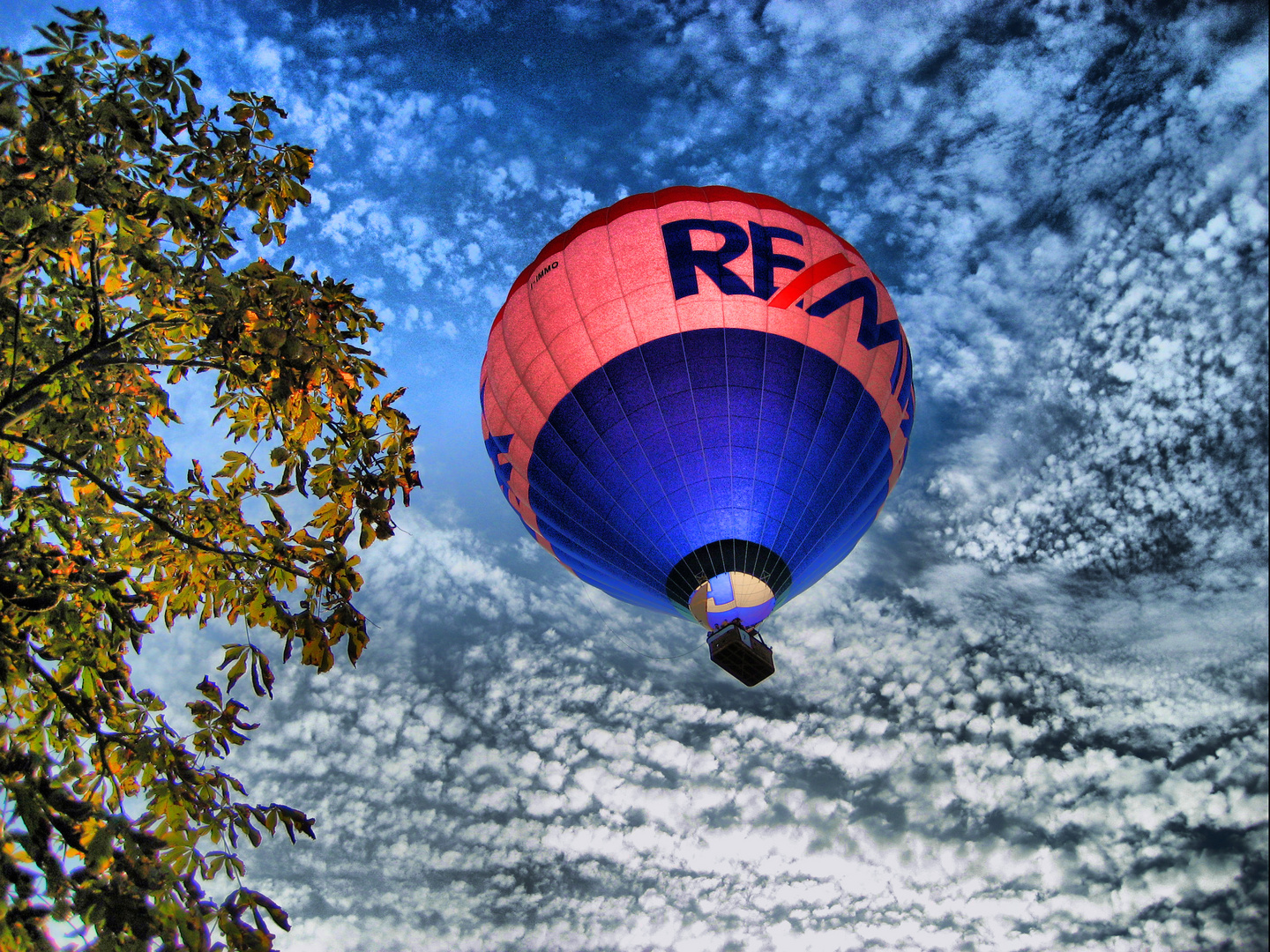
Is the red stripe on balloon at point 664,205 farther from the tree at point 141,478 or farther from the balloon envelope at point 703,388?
the tree at point 141,478

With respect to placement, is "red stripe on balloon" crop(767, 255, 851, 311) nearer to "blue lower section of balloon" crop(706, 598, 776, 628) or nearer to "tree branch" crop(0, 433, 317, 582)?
"blue lower section of balloon" crop(706, 598, 776, 628)

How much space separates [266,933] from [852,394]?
524 inches

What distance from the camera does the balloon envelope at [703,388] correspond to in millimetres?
13312

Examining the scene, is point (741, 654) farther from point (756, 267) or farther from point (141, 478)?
point (141, 478)

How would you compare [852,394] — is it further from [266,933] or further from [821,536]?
[266,933]

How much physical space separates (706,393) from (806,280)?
3160mm

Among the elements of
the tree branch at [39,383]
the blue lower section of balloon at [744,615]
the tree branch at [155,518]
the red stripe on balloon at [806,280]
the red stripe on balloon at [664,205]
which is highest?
the red stripe on balloon at [664,205]

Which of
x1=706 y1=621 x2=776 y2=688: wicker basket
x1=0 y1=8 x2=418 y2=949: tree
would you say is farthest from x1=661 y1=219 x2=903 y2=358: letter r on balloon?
x1=0 y1=8 x2=418 y2=949: tree

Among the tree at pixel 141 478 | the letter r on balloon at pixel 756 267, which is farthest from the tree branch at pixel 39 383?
the letter r on balloon at pixel 756 267

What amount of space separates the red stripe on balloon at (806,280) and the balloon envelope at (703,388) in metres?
0.03

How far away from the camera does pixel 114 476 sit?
4.75 m

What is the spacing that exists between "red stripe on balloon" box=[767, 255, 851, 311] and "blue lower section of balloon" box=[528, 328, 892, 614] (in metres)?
0.75

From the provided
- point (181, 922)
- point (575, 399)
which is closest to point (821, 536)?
point (575, 399)

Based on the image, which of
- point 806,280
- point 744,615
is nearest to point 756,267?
point 806,280
